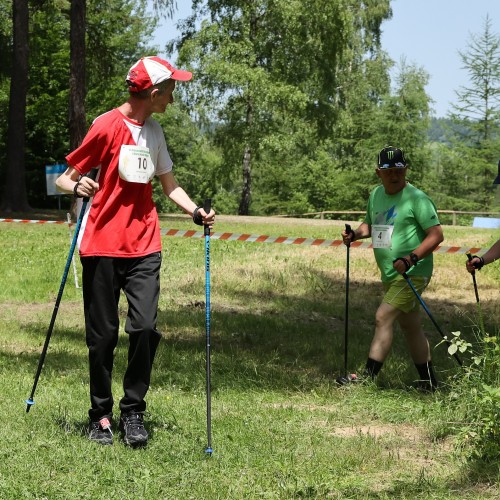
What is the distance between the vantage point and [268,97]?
3916cm

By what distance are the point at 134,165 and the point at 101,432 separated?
1512 mm

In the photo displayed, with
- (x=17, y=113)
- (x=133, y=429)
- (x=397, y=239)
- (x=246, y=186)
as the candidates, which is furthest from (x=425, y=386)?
(x=246, y=186)

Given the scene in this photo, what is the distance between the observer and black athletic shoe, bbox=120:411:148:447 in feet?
17.4

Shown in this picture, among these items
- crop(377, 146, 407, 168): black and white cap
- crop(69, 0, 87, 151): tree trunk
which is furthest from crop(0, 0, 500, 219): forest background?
crop(377, 146, 407, 168): black and white cap

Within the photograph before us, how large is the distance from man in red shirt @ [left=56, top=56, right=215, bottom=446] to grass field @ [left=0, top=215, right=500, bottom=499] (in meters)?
0.30

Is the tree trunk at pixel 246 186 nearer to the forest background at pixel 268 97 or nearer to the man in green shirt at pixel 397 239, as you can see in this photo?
the forest background at pixel 268 97

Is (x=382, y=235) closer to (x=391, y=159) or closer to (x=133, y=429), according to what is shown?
(x=391, y=159)

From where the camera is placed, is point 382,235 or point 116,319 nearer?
point 116,319

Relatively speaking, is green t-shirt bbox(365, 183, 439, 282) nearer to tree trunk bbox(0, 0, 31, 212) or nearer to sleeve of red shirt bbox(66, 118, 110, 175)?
sleeve of red shirt bbox(66, 118, 110, 175)

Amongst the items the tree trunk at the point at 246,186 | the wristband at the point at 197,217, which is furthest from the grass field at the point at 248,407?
the tree trunk at the point at 246,186

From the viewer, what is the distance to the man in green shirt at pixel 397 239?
7156 millimetres

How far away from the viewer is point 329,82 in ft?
135

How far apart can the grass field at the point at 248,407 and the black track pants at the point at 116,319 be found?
0.29 metres

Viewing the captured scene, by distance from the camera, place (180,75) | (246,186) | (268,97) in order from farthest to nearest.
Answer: (246,186) → (268,97) → (180,75)
